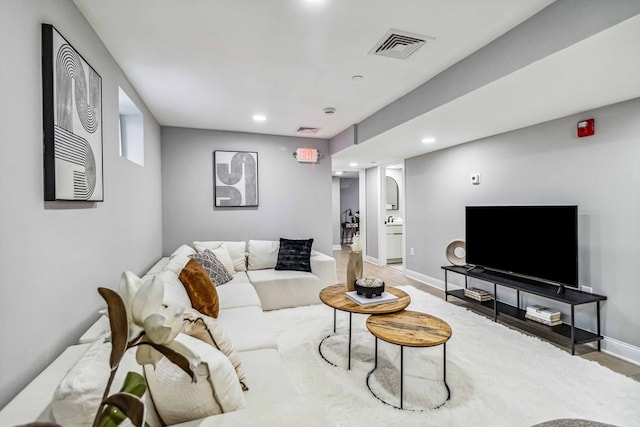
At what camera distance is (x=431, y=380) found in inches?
88.7

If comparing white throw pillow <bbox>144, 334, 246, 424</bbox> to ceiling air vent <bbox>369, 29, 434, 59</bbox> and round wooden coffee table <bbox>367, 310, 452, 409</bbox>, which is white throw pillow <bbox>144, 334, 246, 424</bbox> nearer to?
round wooden coffee table <bbox>367, 310, 452, 409</bbox>

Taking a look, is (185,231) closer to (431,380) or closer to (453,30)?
(431,380)

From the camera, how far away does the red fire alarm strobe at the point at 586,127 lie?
9.20 ft

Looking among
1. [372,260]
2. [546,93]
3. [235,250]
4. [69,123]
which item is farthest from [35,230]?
[372,260]

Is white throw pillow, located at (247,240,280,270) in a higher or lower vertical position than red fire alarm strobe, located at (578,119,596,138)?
lower

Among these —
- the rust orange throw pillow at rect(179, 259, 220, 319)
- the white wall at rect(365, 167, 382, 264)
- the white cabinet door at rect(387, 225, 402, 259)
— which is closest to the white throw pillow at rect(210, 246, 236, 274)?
the rust orange throw pillow at rect(179, 259, 220, 319)

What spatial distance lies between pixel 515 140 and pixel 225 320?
363 cm

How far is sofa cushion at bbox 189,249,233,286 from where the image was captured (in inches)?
135

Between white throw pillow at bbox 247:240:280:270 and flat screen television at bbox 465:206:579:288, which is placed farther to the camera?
white throw pillow at bbox 247:240:280:270

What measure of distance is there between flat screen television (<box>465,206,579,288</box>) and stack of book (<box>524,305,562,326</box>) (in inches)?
11.9

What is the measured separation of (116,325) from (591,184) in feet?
12.2

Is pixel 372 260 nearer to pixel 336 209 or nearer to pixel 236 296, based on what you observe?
pixel 336 209

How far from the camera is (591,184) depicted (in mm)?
2854

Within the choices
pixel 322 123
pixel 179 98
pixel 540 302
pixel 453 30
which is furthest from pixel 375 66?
pixel 540 302
